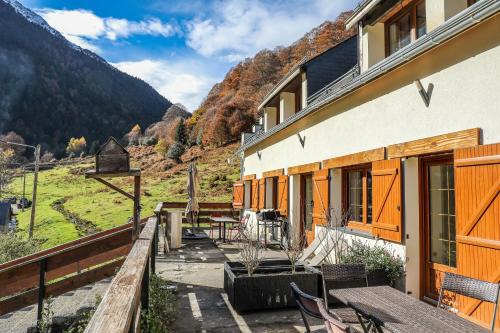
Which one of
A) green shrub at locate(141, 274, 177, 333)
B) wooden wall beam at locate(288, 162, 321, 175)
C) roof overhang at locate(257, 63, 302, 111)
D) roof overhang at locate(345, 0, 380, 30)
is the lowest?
green shrub at locate(141, 274, 177, 333)

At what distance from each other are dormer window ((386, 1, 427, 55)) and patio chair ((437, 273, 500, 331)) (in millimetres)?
4167

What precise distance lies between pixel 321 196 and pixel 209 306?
3.66 m

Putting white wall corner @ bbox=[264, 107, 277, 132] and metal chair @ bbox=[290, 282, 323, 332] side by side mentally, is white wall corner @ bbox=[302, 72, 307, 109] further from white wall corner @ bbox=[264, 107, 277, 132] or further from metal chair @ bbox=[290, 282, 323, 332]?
metal chair @ bbox=[290, 282, 323, 332]

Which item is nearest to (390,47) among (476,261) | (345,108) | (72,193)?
(345,108)

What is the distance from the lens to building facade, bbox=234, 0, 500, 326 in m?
3.97

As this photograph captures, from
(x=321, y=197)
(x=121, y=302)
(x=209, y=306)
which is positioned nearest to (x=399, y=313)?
(x=121, y=302)

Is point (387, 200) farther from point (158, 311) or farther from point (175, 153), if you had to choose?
point (175, 153)

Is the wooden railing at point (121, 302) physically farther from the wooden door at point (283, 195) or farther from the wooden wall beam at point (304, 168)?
the wooden door at point (283, 195)

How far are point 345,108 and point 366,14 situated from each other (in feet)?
6.05

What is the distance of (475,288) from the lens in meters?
3.16

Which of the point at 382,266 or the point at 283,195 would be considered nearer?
the point at 382,266

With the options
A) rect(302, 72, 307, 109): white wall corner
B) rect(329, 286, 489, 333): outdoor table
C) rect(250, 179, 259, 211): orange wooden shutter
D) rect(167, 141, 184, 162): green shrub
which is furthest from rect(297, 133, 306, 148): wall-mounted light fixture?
rect(167, 141, 184, 162): green shrub

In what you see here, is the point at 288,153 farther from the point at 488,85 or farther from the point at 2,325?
the point at 2,325

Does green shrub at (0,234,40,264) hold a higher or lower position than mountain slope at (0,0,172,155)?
lower
